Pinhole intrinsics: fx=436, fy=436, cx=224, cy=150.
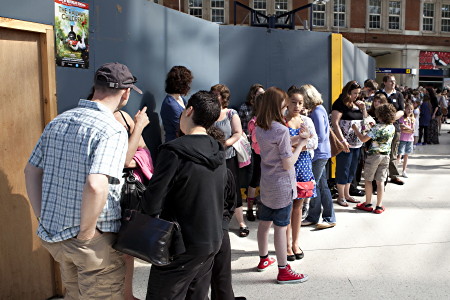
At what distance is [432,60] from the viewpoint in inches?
1246

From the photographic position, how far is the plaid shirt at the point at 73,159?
212 centimetres

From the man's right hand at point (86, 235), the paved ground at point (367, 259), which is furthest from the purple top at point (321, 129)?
the man's right hand at point (86, 235)

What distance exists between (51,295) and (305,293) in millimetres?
2076

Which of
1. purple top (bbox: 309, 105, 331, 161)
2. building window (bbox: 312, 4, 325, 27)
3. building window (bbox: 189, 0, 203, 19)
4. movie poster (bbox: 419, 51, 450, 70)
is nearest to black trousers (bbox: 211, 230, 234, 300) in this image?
purple top (bbox: 309, 105, 331, 161)

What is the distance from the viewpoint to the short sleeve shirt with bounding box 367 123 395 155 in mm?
5828

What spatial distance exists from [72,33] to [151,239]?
209 cm

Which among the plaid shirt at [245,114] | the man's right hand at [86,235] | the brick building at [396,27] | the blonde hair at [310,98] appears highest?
the brick building at [396,27]

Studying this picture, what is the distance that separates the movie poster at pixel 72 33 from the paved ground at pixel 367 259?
198cm

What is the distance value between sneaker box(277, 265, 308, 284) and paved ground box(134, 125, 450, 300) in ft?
0.16

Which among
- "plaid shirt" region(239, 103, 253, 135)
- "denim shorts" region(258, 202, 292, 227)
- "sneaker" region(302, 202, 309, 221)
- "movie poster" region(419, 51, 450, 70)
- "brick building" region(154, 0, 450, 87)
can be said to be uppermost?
"brick building" region(154, 0, 450, 87)

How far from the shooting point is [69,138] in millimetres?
2152

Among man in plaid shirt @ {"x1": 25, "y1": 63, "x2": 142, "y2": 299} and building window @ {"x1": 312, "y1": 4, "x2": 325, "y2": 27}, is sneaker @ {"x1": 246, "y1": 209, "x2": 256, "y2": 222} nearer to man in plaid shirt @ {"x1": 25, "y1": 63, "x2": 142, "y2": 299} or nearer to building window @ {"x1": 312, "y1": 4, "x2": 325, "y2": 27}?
man in plaid shirt @ {"x1": 25, "y1": 63, "x2": 142, "y2": 299}

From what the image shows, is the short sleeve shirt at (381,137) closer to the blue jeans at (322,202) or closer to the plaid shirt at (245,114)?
the blue jeans at (322,202)

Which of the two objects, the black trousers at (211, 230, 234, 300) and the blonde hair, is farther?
the blonde hair
